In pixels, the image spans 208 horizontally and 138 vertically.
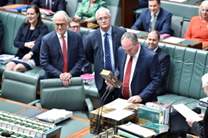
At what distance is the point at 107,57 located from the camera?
607 cm

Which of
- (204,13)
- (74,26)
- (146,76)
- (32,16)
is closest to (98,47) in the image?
(146,76)

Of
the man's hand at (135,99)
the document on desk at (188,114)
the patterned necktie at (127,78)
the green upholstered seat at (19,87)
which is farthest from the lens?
the green upholstered seat at (19,87)

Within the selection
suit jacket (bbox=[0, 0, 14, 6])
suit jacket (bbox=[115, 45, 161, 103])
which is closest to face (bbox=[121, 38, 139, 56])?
suit jacket (bbox=[115, 45, 161, 103])

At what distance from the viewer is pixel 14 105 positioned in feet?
18.3

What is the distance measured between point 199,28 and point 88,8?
6.80 ft

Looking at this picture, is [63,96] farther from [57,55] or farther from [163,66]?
[163,66]

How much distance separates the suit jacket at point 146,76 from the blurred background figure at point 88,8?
324cm

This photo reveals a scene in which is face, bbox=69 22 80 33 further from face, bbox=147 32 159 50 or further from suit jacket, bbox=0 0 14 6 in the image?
suit jacket, bbox=0 0 14 6

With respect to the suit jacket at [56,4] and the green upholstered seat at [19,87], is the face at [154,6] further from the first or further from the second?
the green upholstered seat at [19,87]

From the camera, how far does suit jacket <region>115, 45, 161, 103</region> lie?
539cm

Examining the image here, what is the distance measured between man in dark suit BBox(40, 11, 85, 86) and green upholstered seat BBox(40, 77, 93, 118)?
0.38 meters

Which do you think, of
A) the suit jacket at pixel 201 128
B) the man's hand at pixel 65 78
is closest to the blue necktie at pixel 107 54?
the man's hand at pixel 65 78

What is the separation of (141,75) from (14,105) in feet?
4.67

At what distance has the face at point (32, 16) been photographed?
24.1ft
